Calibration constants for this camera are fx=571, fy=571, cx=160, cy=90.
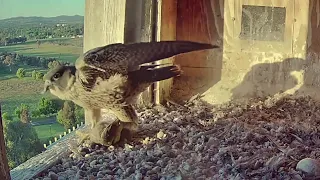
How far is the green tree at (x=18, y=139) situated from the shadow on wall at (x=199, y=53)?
1102 mm

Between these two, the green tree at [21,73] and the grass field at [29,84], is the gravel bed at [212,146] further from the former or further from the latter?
the green tree at [21,73]

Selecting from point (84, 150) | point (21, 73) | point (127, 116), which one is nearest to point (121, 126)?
point (127, 116)

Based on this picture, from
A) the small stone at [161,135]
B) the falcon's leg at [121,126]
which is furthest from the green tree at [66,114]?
the small stone at [161,135]

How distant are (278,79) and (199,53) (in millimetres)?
299

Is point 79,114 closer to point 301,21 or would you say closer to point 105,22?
point 105,22

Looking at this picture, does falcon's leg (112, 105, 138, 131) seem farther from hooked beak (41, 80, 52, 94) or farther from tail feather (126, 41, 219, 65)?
hooked beak (41, 80, 52, 94)

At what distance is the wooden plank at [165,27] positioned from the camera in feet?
6.23

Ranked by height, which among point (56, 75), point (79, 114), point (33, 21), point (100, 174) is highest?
point (33, 21)

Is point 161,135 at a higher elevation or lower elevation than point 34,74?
lower

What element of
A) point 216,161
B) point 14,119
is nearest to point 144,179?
point 216,161

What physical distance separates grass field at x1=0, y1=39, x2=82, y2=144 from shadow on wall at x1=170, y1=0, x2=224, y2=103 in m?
1.00

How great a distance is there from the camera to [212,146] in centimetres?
141

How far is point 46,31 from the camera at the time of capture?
0.86 metres

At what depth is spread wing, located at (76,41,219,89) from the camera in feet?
4.18
